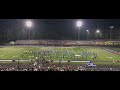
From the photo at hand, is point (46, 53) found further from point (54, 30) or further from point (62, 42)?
point (54, 30)

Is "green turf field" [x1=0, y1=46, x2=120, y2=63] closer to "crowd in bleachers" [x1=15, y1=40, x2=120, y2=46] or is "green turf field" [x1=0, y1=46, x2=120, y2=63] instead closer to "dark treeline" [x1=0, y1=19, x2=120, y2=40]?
"crowd in bleachers" [x1=15, y1=40, x2=120, y2=46]

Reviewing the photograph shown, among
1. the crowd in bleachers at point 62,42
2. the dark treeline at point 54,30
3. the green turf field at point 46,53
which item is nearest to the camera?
the dark treeline at point 54,30

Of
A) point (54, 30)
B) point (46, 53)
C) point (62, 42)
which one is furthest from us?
point (46, 53)

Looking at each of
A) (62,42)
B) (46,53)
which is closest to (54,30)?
(62,42)

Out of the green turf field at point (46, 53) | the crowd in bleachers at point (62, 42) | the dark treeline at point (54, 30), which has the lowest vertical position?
the green turf field at point (46, 53)

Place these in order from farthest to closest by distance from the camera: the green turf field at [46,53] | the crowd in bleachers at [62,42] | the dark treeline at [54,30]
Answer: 1. the crowd in bleachers at [62,42]
2. the green turf field at [46,53]
3. the dark treeline at [54,30]

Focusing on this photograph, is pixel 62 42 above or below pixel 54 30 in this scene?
below

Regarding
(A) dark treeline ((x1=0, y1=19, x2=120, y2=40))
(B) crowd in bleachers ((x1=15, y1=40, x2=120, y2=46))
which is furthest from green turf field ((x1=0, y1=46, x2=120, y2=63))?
(A) dark treeline ((x1=0, y1=19, x2=120, y2=40))

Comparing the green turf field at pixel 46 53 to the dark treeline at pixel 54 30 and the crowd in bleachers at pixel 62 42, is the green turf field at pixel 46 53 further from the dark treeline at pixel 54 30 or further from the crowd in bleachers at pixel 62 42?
the dark treeline at pixel 54 30

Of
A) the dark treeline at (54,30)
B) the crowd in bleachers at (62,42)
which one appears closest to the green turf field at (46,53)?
the crowd in bleachers at (62,42)

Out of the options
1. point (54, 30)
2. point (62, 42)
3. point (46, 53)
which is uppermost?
point (54, 30)

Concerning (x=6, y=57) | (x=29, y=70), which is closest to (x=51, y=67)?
(x=29, y=70)
